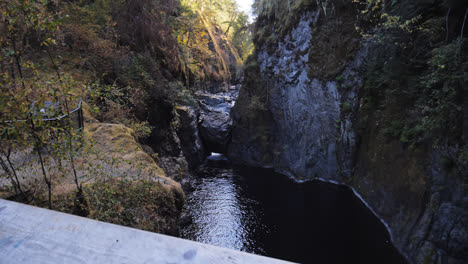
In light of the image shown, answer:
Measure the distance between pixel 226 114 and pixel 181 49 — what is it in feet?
30.9

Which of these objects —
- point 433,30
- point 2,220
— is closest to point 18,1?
point 2,220

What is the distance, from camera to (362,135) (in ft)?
42.2

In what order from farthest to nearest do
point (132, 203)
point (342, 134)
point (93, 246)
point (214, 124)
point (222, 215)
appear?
point (214, 124) → point (342, 134) → point (222, 215) → point (132, 203) → point (93, 246)

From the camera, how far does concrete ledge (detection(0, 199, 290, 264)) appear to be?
78 cm

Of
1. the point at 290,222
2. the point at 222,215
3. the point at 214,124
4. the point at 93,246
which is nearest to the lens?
the point at 93,246

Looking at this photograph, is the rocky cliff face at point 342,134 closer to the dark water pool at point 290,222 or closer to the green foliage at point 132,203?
the dark water pool at point 290,222

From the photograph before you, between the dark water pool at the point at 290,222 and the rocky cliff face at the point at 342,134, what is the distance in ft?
2.78

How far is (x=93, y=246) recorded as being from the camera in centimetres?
83

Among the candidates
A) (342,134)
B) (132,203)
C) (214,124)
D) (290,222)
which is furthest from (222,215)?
(214,124)

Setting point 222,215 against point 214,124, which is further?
point 214,124

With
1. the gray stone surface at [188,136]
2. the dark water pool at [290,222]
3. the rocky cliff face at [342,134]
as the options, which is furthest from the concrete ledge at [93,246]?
the gray stone surface at [188,136]

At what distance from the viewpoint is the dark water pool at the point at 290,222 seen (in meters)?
8.59

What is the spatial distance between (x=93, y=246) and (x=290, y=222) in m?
11.0

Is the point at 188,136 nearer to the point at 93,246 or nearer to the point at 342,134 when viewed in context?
the point at 342,134
